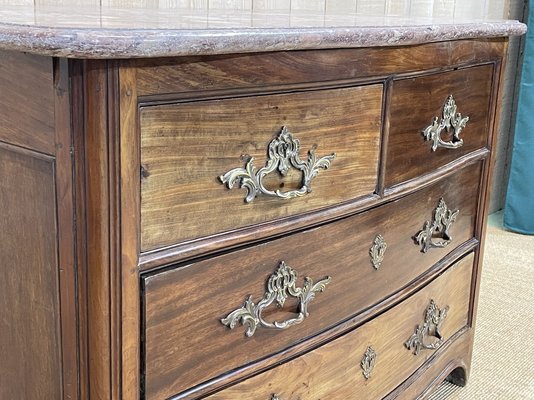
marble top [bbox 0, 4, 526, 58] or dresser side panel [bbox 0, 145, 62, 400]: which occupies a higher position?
marble top [bbox 0, 4, 526, 58]

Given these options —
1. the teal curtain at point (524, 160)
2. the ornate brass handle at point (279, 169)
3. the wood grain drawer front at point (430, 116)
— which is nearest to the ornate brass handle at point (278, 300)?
the ornate brass handle at point (279, 169)

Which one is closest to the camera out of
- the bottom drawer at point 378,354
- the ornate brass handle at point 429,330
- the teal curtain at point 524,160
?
the bottom drawer at point 378,354

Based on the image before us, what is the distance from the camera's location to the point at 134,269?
31.4 inches

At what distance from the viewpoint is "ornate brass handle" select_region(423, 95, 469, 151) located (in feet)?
4.08

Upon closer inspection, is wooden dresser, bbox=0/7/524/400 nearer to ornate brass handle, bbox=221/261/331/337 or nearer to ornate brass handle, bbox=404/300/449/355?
ornate brass handle, bbox=221/261/331/337

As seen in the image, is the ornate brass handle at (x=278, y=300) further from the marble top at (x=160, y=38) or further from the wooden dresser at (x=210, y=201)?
the marble top at (x=160, y=38)

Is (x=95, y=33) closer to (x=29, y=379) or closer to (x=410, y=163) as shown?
(x=29, y=379)

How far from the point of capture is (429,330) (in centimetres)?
147

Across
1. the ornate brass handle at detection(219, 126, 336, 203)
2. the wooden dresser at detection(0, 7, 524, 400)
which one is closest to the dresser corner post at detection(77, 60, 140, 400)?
the wooden dresser at detection(0, 7, 524, 400)

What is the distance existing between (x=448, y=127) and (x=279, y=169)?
1.61 ft

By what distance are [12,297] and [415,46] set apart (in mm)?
679

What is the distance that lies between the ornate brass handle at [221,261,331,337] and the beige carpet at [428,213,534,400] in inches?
31.4

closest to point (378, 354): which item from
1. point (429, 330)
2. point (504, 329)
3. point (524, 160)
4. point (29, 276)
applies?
point (429, 330)

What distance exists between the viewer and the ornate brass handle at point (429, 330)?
1.41m
